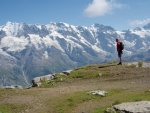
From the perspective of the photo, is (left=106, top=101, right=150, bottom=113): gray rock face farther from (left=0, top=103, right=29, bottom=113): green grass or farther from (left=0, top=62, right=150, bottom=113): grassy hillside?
(left=0, top=103, right=29, bottom=113): green grass

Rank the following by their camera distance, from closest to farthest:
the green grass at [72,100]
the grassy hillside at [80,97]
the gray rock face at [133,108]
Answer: the gray rock face at [133,108] < the green grass at [72,100] < the grassy hillside at [80,97]

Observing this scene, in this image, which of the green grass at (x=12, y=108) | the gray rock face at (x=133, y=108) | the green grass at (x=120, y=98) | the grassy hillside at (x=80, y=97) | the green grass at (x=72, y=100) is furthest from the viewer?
the green grass at (x=12, y=108)

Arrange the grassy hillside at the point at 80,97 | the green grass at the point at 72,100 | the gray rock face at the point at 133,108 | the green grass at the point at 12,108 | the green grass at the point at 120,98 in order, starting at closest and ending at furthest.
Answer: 1. the gray rock face at the point at 133,108
2. the green grass at the point at 120,98
3. the green grass at the point at 72,100
4. the grassy hillside at the point at 80,97
5. the green grass at the point at 12,108

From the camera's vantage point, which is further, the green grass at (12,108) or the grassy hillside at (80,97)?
the green grass at (12,108)

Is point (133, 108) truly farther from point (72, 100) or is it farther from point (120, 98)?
point (72, 100)

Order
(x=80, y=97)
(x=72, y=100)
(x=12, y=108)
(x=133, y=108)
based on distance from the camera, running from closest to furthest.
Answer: (x=133, y=108) → (x=12, y=108) → (x=72, y=100) → (x=80, y=97)

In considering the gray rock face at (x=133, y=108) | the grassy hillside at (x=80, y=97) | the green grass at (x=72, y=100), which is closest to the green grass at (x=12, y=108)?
the grassy hillside at (x=80, y=97)

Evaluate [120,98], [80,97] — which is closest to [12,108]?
[80,97]

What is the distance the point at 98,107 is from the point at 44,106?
531 cm

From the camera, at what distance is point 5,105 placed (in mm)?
30297

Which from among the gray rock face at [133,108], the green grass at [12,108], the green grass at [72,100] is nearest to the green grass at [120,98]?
the gray rock face at [133,108]

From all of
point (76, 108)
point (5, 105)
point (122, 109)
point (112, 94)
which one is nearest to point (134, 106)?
point (122, 109)

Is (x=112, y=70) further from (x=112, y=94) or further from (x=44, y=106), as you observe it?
(x=44, y=106)

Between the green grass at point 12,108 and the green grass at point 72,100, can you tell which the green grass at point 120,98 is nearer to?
the green grass at point 72,100
